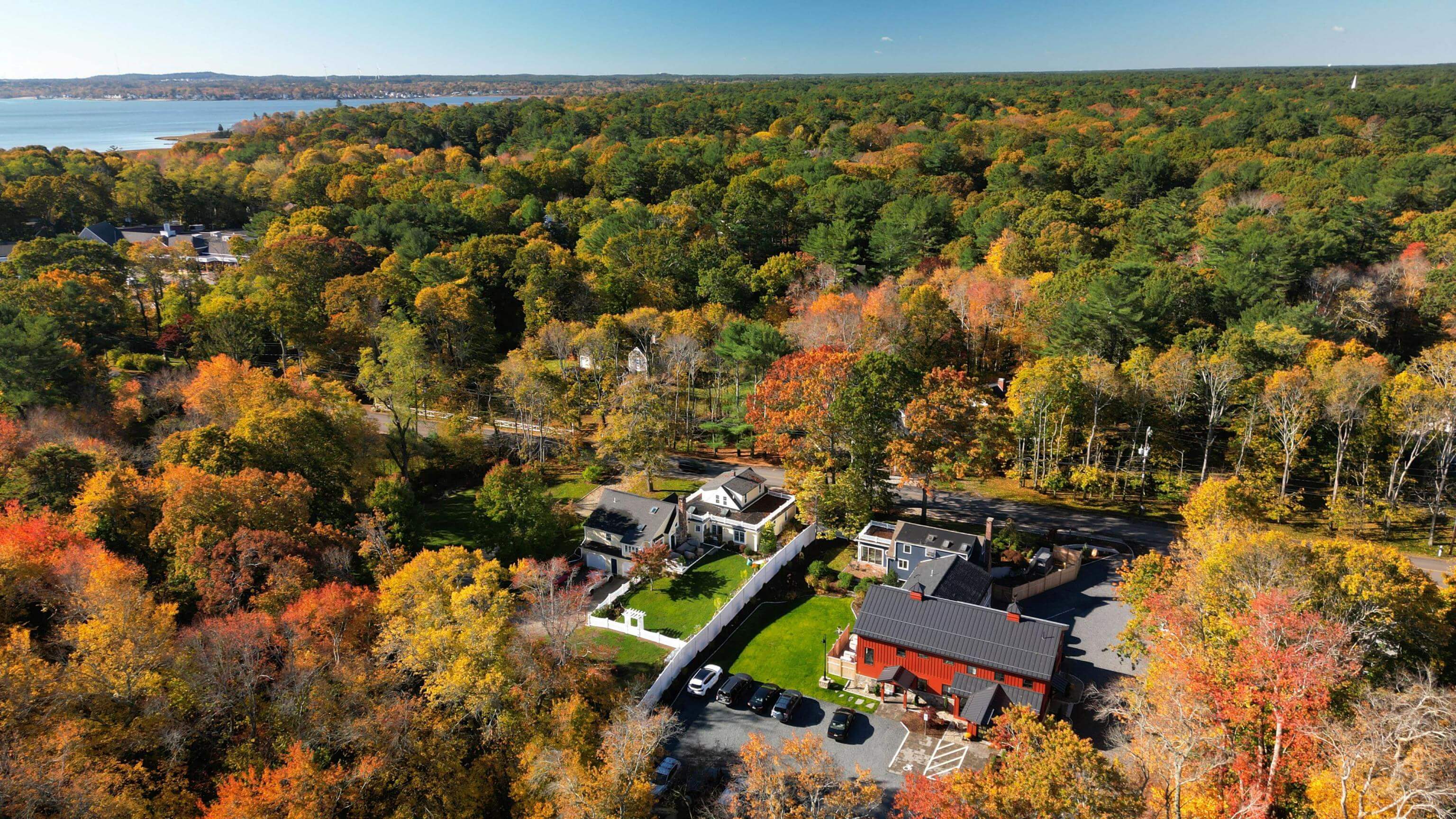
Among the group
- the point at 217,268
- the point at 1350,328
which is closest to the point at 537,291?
the point at 217,268

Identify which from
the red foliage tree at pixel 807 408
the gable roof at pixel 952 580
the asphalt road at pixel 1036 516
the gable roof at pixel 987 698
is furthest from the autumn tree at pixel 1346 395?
the red foliage tree at pixel 807 408

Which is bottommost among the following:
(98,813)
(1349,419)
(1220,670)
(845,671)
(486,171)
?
(845,671)

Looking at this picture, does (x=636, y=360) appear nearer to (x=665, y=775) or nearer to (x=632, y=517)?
(x=632, y=517)

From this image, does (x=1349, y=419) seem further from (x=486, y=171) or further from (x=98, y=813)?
(x=486, y=171)

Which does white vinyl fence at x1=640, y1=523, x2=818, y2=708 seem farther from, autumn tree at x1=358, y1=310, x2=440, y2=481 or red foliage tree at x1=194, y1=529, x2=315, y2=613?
autumn tree at x1=358, y1=310, x2=440, y2=481

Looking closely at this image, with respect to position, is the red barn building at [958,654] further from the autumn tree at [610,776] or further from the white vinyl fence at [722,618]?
the autumn tree at [610,776]
